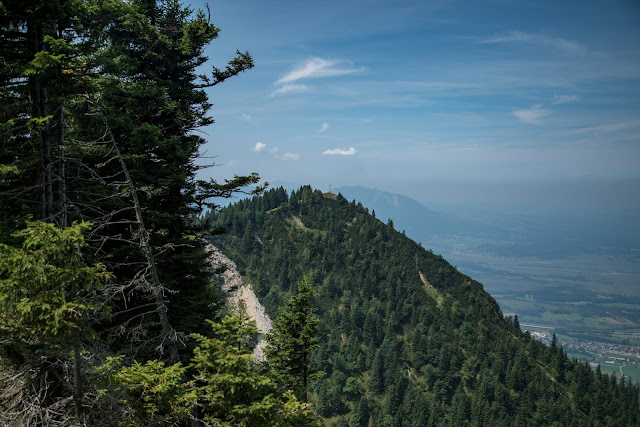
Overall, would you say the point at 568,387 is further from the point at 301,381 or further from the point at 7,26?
the point at 7,26

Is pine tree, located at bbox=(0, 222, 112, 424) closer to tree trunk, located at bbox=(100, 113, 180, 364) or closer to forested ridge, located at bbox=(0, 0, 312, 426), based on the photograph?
forested ridge, located at bbox=(0, 0, 312, 426)

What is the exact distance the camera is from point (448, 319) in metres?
138

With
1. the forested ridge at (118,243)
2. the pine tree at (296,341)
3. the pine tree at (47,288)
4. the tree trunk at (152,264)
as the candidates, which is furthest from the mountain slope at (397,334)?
the pine tree at (47,288)

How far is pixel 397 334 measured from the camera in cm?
13600

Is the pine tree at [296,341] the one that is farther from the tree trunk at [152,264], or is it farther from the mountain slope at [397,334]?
the mountain slope at [397,334]

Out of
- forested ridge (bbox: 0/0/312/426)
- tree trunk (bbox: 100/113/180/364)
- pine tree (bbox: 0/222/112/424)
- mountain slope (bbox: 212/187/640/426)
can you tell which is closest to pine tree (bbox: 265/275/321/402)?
forested ridge (bbox: 0/0/312/426)

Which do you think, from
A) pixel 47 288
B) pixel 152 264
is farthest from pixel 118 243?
pixel 47 288

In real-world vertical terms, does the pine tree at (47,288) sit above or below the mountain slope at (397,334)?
above

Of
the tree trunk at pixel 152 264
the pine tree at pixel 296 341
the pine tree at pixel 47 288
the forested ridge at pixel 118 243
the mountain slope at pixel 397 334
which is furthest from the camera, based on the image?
the mountain slope at pixel 397 334

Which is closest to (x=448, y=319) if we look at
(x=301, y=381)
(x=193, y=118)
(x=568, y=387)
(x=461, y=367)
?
(x=461, y=367)

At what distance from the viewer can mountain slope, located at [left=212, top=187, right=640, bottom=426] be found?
10494 cm

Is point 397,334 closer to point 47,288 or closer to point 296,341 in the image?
point 296,341

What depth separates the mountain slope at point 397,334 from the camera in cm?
10494

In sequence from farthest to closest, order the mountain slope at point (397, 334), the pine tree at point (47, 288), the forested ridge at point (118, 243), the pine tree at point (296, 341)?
the mountain slope at point (397, 334) < the pine tree at point (296, 341) < the forested ridge at point (118, 243) < the pine tree at point (47, 288)
